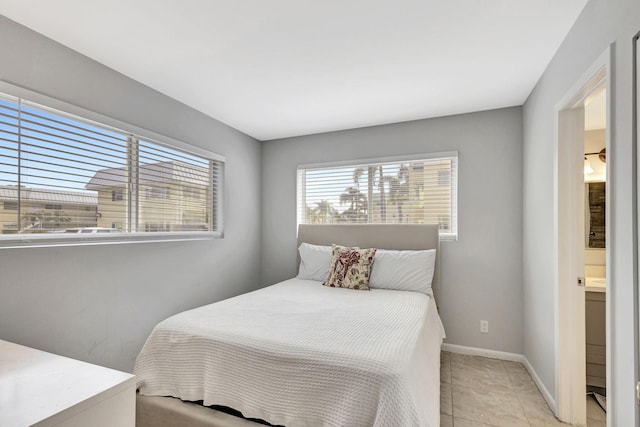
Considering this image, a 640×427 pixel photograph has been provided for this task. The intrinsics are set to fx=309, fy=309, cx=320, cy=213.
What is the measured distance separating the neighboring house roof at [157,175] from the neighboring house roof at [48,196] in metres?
0.09

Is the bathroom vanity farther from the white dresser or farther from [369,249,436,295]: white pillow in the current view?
the white dresser

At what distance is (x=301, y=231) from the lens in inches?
149

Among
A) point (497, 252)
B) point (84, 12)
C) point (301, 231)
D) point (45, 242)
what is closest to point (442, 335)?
point (497, 252)

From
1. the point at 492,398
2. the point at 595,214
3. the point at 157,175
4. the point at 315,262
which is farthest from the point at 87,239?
the point at 595,214

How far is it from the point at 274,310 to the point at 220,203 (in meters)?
1.68

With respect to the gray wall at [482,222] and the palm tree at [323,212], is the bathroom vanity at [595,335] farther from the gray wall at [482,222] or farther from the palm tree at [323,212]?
the palm tree at [323,212]

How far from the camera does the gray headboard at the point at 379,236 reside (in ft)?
10.4

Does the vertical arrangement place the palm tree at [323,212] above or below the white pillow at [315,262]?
above

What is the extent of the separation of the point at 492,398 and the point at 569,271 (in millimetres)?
1106

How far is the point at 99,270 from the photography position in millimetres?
2152

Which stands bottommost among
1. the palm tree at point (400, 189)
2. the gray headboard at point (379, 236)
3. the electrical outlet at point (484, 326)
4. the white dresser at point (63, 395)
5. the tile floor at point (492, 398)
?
the tile floor at point (492, 398)

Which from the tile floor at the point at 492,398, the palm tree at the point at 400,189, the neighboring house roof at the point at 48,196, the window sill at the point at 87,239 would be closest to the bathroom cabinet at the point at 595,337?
the tile floor at the point at 492,398

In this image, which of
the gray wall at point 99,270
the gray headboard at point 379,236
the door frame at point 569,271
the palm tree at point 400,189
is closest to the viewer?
the gray wall at point 99,270

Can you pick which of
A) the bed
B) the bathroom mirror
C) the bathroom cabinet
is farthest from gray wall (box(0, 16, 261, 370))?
the bathroom mirror
